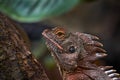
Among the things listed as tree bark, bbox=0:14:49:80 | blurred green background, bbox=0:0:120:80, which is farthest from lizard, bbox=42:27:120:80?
blurred green background, bbox=0:0:120:80

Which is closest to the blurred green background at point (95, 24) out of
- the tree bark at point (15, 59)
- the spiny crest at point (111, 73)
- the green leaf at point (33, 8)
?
the green leaf at point (33, 8)

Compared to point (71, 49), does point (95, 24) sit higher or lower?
higher

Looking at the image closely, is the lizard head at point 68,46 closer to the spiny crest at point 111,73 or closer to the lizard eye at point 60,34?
the lizard eye at point 60,34

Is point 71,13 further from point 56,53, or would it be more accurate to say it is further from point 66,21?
point 56,53

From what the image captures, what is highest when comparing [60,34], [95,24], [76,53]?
[95,24]

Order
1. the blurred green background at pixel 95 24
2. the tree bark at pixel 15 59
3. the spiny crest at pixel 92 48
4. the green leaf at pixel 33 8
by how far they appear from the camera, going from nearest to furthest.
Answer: the tree bark at pixel 15 59 < the spiny crest at pixel 92 48 < the green leaf at pixel 33 8 < the blurred green background at pixel 95 24

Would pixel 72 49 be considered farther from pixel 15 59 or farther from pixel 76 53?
pixel 15 59

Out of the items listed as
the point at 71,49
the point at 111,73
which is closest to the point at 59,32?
the point at 71,49
